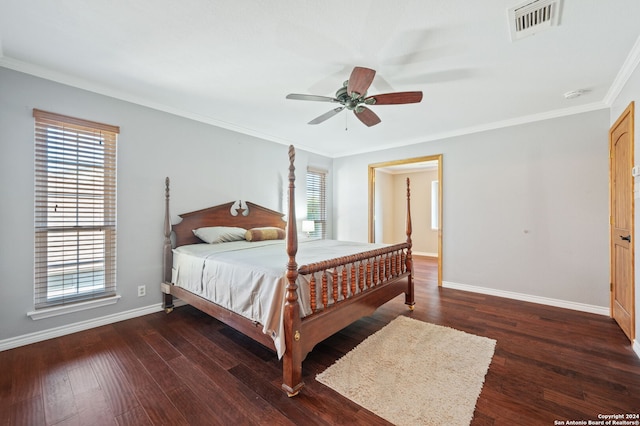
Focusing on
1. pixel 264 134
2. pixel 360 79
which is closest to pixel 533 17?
pixel 360 79

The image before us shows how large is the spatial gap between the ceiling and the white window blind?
563 millimetres

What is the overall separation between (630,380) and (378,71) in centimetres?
315

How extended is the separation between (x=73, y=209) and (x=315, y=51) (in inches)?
114

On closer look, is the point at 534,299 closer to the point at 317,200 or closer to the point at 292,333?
the point at 292,333

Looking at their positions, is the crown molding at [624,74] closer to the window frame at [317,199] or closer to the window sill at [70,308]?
the window frame at [317,199]

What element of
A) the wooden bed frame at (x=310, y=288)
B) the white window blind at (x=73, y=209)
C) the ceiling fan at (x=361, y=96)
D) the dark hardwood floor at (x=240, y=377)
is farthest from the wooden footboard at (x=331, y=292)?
the white window blind at (x=73, y=209)

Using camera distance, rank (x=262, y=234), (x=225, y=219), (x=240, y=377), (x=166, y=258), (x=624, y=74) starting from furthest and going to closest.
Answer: (x=225, y=219)
(x=262, y=234)
(x=166, y=258)
(x=624, y=74)
(x=240, y=377)

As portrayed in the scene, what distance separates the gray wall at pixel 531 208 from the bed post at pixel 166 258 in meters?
4.14

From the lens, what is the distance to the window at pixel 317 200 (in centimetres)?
564

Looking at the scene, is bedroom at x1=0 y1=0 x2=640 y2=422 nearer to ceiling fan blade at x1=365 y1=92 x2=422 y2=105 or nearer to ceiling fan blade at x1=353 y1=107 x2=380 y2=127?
ceiling fan blade at x1=365 y1=92 x2=422 y2=105

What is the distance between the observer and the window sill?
8.28ft

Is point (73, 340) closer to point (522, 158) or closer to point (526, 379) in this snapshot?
point (526, 379)

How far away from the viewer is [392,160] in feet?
17.0

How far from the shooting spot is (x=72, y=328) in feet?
8.95
